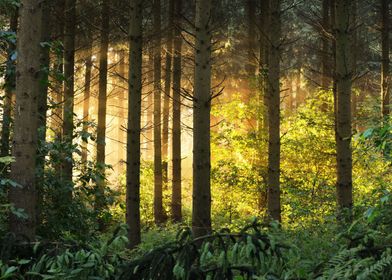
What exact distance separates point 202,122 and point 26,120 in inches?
168

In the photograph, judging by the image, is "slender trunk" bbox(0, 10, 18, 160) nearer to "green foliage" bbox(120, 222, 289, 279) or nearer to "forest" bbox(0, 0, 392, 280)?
"forest" bbox(0, 0, 392, 280)

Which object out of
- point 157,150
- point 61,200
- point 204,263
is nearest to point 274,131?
point 61,200

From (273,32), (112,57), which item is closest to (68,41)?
(273,32)

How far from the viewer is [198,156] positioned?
8844mm

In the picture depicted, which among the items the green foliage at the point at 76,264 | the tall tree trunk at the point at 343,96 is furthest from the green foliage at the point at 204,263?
the tall tree trunk at the point at 343,96

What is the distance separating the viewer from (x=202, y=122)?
29.1ft

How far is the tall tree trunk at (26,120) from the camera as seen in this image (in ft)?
16.3

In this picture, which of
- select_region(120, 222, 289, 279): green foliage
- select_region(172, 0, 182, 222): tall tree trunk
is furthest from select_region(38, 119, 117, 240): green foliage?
select_region(172, 0, 182, 222): tall tree trunk

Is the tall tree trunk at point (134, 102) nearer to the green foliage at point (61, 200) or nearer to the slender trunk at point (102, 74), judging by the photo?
the green foliage at point (61, 200)

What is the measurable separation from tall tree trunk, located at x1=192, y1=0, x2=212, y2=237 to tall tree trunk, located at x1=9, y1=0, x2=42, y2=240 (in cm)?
410

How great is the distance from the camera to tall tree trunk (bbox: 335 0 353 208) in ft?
31.6

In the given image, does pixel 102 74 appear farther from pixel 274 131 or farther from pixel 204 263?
pixel 204 263

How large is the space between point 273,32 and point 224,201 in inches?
299

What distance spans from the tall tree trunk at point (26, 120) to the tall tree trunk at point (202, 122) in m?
4.10
